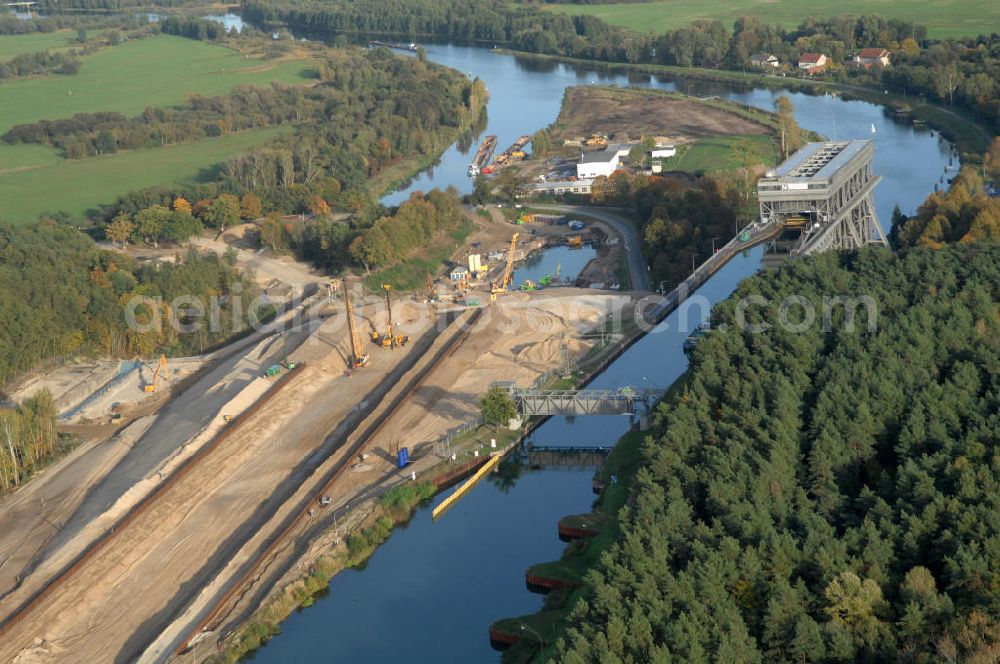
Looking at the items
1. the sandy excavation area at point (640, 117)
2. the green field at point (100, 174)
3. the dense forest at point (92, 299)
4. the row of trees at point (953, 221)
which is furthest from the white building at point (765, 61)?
the dense forest at point (92, 299)

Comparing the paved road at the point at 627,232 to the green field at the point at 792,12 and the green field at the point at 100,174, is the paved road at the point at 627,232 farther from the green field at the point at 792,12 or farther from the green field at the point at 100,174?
the green field at the point at 792,12

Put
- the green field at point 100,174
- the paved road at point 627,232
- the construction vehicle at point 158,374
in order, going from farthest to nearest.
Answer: the green field at point 100,174 < the paved road at point 627,232 < the construction vehicle at point 158,374

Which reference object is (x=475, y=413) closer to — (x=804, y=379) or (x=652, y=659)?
(x=804, y=379)

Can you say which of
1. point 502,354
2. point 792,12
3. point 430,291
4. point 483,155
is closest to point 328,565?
point 502,354

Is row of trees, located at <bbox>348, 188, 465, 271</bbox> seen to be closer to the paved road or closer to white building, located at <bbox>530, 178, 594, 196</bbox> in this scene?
the paved road

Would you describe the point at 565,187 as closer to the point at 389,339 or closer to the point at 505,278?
the point at 505,278

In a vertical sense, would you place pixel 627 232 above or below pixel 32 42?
above
